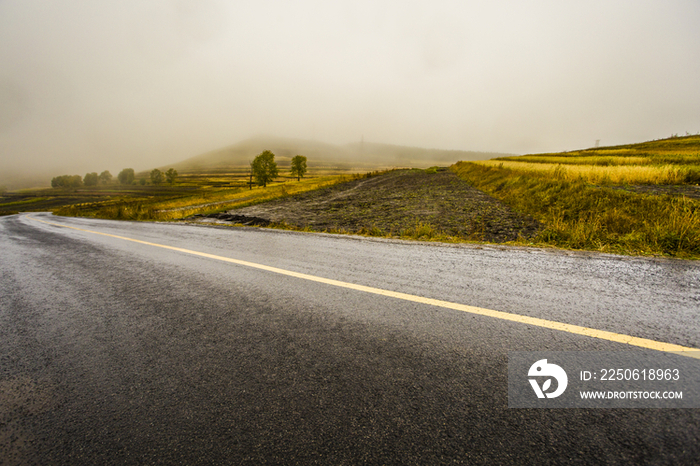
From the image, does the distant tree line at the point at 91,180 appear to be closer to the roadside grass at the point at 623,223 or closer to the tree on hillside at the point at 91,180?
the tree on hillside at the point at 91,180

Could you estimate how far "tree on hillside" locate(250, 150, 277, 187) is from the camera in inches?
2648

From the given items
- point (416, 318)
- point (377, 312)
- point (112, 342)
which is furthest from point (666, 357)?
point (112, 342)

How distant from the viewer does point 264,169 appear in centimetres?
6750

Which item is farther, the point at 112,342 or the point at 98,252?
the point at 98,252

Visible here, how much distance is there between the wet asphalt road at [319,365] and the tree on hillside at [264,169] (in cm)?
6659

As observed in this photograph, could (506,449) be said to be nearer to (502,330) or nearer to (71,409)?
(502,330)

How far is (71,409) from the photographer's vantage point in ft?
5.68

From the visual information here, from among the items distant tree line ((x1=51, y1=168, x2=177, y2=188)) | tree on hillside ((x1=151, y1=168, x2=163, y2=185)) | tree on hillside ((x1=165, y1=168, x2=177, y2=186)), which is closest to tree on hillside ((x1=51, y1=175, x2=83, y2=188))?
distant tree line ((x1=51, y1=168, x2=177, y2=188))

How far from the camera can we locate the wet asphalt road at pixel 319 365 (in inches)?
56.2

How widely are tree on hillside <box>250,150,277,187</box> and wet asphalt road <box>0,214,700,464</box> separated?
218ft

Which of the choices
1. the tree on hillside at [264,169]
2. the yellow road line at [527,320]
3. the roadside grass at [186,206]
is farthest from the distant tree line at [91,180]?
the yellow road line at [527,320]

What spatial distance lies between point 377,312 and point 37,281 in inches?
219

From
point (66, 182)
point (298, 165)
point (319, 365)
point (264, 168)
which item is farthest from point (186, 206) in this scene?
point (66, 182)

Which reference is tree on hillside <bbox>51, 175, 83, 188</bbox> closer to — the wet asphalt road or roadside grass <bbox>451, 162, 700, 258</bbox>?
the wet asphalt road
